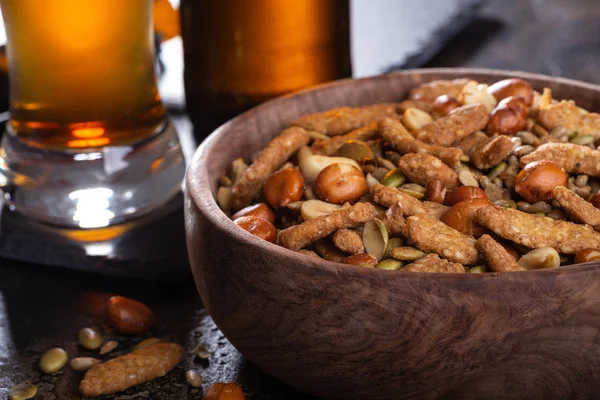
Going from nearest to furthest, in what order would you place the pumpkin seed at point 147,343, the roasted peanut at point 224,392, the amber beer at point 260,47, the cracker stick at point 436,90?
the roasted peanut at point 224,392
the pumpkin seed at point 147,343
the cracker stick at point 436,90
the amber beer at point 260,47

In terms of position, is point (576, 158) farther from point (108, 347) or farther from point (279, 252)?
point (108, 347)

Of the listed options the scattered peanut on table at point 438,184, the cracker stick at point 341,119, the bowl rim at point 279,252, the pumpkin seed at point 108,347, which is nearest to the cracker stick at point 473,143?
the scattered peanut on table at point 438,184

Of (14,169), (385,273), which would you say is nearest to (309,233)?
(385,273)

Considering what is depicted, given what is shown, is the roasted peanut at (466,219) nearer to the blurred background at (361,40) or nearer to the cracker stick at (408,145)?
the cracker stick at (408,145)

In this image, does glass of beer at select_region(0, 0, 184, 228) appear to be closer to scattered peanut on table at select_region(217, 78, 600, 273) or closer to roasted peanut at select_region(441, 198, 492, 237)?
scattered peanut on table at select_region(217, 78, 600, 273)

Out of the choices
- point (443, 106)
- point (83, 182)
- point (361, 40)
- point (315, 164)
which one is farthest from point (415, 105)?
point (361, 40)
